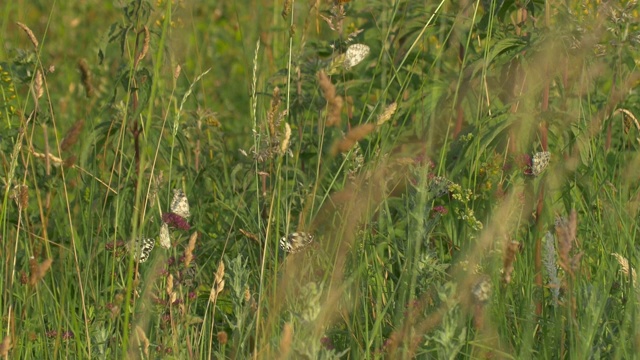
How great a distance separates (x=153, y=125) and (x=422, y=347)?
1.06 m

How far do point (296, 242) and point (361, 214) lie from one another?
18 cm

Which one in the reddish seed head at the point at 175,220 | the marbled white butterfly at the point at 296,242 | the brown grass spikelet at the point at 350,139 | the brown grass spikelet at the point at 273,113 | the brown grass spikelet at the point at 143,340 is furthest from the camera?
the reddish seed head at the point at 175,220

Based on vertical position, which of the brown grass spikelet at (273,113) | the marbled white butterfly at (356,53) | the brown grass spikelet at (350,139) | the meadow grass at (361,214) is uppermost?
the brown grass spikelet at (350,139)

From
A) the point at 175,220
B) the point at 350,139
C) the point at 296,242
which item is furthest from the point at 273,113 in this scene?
the point at 175,220

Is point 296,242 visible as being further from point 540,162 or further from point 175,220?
point 540,162

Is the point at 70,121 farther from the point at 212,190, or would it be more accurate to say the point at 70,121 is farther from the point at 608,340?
the point at 608,340

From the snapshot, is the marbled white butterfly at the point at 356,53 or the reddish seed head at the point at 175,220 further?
the marbled white butterfly at the point at 356,53

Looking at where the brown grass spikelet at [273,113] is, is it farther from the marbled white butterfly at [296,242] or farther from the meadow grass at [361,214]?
the marbled white butterfly at [296,242]

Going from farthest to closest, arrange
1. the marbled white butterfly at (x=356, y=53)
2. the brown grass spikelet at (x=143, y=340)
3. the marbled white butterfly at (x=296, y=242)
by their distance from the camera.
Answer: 1. the marbled white butterfly at (x=356, y=53)
2. the marbled white butterfly at (x=296, y=242)
3. the brown grass spikelet at (x=143, y=340)

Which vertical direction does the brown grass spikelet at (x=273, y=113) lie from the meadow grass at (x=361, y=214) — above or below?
above

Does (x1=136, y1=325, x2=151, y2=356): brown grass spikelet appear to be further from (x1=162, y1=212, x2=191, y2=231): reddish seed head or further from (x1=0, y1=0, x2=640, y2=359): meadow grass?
(x1=162, y1=212, x2=191, y2=231): reddish seed head

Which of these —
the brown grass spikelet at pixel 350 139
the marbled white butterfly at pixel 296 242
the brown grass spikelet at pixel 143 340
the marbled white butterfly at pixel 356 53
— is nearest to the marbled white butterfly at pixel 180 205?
the marbled white butterfly at pixel 296 242

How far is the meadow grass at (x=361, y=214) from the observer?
196 cm

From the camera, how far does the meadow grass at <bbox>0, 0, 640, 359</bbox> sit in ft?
6.41
